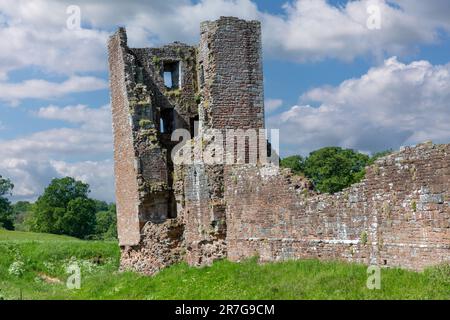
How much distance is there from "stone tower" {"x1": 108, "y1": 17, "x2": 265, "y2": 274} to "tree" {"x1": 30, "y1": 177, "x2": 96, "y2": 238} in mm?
Answer: 49375

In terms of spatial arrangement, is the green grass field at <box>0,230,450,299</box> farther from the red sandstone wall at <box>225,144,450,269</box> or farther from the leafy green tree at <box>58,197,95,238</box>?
the leafy green tree at <box>58,197,95,238</box>

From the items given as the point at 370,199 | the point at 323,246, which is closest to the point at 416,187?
the point at 370,199

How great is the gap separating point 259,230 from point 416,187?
5.95 m

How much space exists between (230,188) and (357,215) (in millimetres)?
5592

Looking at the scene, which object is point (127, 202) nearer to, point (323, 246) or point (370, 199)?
point (323, 246)

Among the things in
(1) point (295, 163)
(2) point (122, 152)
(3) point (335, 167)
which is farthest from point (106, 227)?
(2) point (122, 152)

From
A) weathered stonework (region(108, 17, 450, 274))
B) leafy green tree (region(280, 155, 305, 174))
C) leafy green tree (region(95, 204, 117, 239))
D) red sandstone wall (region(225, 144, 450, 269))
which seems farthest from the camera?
leafy green tree (region(95, 204, 117, 239))

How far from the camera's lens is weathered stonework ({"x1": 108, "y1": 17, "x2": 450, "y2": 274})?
14.0 metres

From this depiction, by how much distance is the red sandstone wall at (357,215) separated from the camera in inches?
529

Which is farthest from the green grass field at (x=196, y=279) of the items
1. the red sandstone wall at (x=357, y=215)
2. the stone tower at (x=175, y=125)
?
the stone tower at (x=175, y=125)

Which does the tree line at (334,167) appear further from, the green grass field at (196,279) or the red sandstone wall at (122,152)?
the red sandstone wall at (122,152)

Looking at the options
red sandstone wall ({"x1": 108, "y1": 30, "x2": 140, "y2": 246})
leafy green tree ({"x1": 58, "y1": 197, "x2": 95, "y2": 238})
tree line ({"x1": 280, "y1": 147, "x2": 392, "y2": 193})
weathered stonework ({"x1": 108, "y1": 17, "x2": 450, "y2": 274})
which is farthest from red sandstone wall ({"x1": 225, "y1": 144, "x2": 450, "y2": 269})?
leafy green tree ({"x1": 58, "y1": 197, "x2": 95, "y2": 238})

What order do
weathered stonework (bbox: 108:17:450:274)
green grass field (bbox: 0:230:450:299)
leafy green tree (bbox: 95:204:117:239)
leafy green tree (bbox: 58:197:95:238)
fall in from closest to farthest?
green grass field (bbox: 0:230:450:299), weathered stonework (bbox: 108:17:450:274), leafy green tree (bbox: 58:197:95:238), leafy green tree (bbox: 95:204:117:239)

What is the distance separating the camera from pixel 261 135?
839 inches
